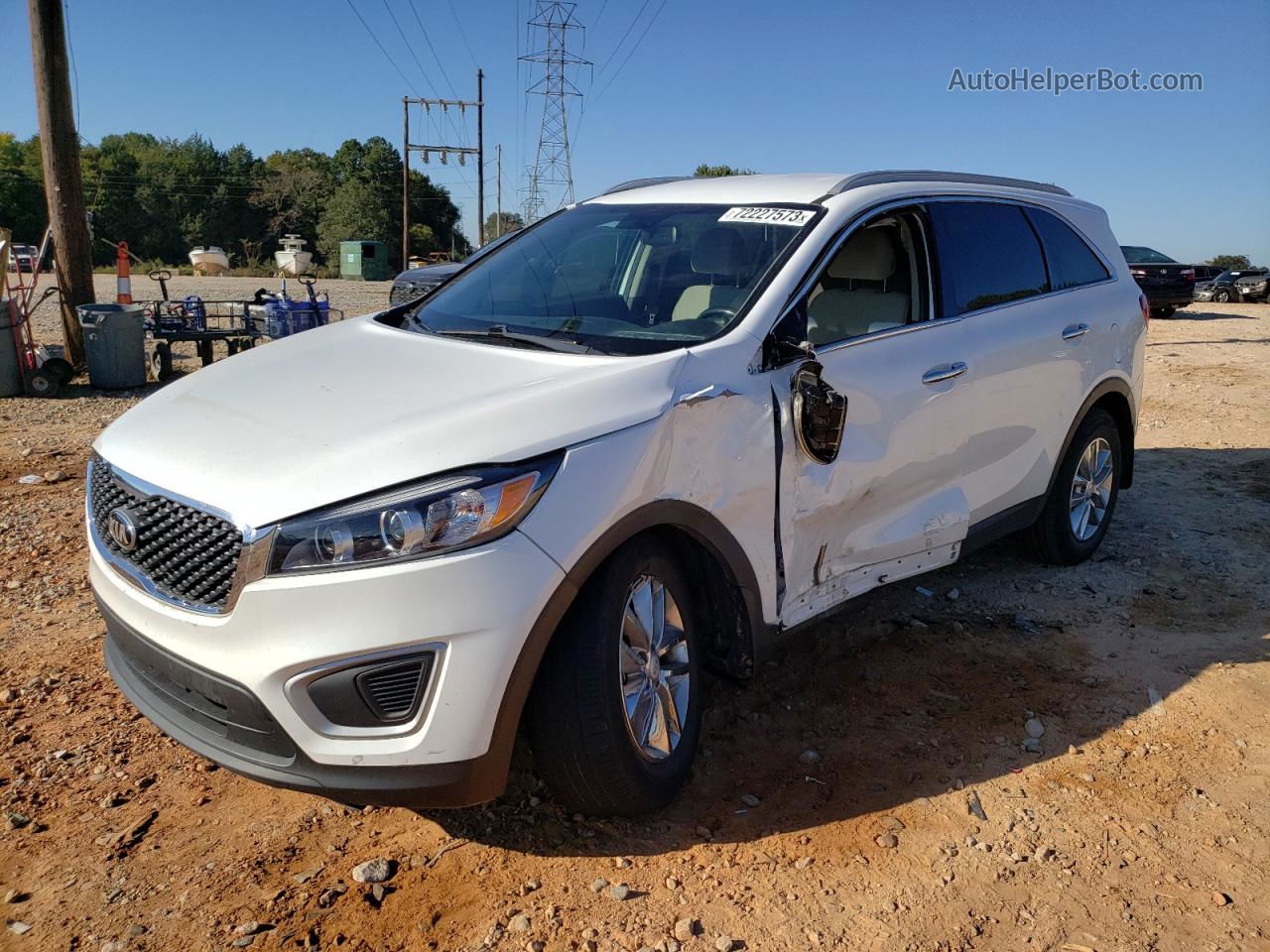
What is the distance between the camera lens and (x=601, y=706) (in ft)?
8.55

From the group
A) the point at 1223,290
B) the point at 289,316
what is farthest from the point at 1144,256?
the point at 289,316

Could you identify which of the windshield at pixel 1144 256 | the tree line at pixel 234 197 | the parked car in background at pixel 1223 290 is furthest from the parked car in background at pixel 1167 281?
the tree line at pixel 234 197

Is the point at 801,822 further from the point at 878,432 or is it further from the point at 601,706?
the point at 878,432

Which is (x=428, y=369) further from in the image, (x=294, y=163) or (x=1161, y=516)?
(x=294, y=163)

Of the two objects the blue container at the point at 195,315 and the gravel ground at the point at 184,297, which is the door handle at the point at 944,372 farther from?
the blue container at the point at 195,315

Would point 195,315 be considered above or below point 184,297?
above

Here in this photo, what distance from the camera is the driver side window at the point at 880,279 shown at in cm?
377

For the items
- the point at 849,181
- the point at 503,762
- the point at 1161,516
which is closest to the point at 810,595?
the point at 503,762

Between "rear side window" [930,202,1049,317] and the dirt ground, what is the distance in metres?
1.44

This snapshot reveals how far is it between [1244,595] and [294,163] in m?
84.5

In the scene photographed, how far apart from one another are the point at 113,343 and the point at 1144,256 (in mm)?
21455

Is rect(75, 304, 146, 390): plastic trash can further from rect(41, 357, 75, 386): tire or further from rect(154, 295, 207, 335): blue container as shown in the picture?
rect(154, 295, 207, 335): blue container

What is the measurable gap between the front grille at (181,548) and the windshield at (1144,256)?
23.3 m

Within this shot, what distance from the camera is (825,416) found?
10.5 feet
